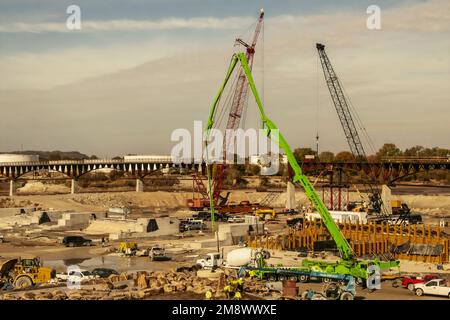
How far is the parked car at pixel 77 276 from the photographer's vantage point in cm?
4184

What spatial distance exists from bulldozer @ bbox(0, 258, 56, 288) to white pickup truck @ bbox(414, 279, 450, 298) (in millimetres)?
23192

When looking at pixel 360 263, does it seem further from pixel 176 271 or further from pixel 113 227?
pixel 113 227

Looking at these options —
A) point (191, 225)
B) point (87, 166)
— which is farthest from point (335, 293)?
point (87, 166)

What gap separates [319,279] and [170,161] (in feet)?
345

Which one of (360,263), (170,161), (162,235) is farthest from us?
(170,161)

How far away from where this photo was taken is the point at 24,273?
141 ft

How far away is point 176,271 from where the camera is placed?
46469mm

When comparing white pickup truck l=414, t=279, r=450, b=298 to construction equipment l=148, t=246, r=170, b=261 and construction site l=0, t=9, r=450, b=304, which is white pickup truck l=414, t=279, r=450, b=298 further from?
construction equipment l=148, t=246, r=170, b=261

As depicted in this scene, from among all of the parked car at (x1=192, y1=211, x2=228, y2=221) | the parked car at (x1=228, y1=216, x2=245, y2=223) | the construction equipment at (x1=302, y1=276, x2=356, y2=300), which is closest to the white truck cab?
the construction equipment at (x1=302, y1=276, x2=356, y2=300)

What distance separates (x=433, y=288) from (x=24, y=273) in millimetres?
25497

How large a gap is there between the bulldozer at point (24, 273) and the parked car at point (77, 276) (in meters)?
0.89

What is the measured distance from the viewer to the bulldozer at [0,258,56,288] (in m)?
41.8

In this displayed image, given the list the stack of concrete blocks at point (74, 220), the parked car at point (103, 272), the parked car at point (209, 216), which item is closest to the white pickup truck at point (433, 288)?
the parked car at point (103, 272)
